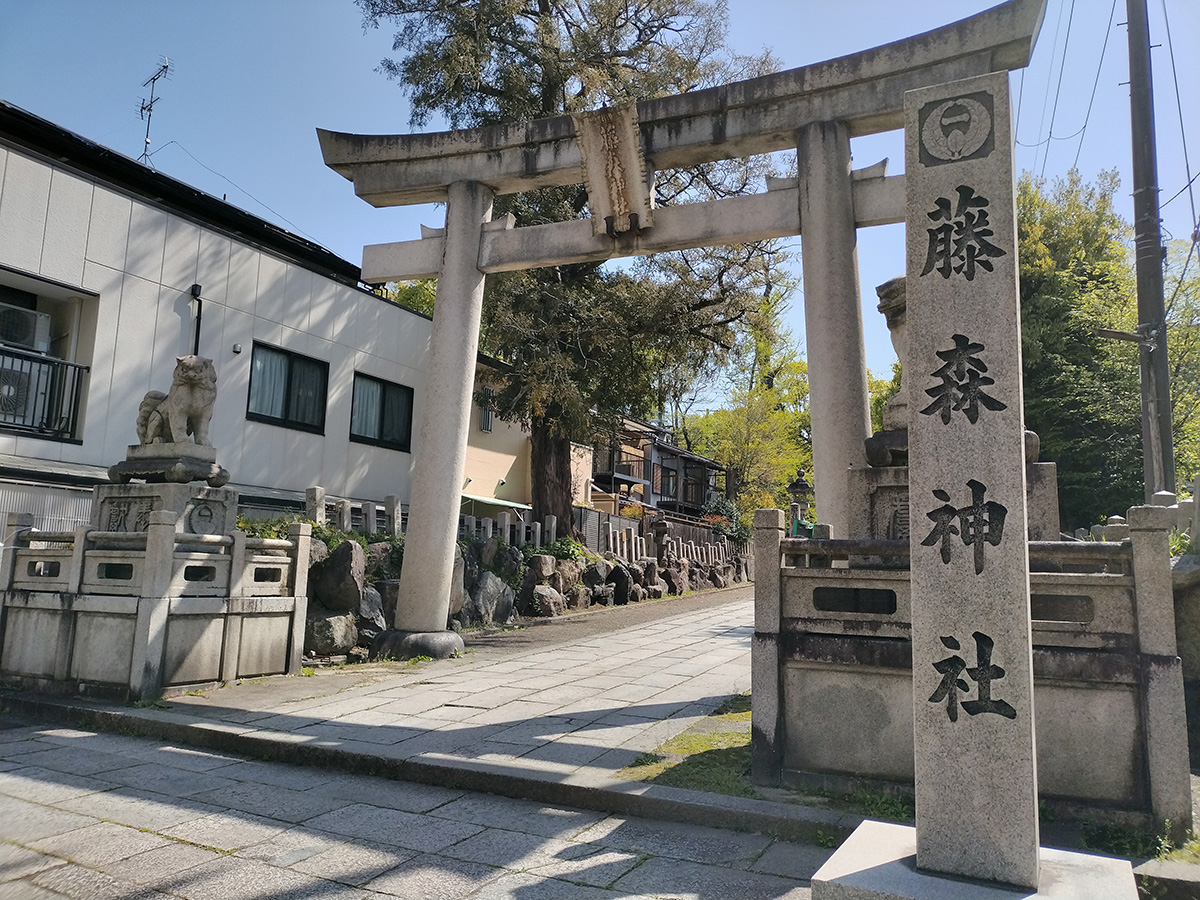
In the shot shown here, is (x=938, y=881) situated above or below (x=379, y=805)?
above

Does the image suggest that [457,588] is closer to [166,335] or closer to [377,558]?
[377,558]

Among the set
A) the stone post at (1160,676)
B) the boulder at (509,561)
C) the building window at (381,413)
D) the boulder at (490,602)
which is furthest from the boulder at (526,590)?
the stone post at (1160,676)

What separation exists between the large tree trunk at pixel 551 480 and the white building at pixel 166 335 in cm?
298

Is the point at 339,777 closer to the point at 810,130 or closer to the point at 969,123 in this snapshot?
the point at 969,123

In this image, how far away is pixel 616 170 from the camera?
31.3ft

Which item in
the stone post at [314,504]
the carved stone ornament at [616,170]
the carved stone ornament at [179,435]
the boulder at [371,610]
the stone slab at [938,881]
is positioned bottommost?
the stone slab at [938,881]

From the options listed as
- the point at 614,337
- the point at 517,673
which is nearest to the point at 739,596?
the point at 614,337

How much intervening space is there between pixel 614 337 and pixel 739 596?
11.4m

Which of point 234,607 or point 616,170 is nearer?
point 234,607

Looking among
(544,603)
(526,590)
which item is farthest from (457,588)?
(544,603)

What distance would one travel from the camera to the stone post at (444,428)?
10484 mm

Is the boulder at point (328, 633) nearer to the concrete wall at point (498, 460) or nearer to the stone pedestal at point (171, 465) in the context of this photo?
the stone pedestal at point (171, 465)

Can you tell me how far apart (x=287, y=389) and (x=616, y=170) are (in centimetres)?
878

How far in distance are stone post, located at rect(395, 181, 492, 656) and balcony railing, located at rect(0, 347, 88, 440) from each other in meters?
5.46
